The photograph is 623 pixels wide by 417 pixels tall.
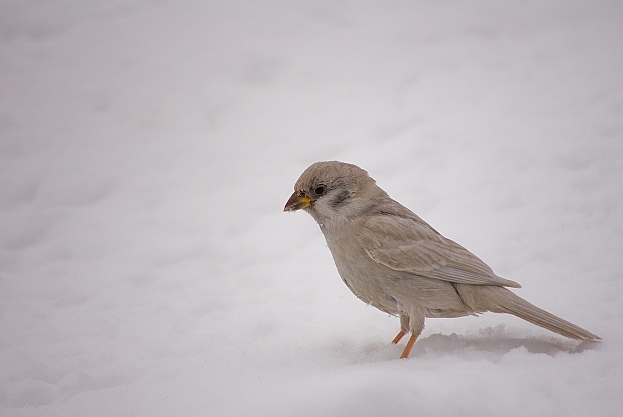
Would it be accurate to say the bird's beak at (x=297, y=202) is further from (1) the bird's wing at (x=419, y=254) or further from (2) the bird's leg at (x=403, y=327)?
(2) the bird's leg at (x=403, y=327)

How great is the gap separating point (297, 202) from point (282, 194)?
Result: 248cm

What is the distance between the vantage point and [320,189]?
3.94 metres

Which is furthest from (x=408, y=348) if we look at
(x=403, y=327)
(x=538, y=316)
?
(x=538, y=316)

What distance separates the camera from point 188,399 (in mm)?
3500

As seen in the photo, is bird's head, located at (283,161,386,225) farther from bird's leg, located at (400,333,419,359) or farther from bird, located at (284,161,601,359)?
bird's leg, located at (400,333,419,359)

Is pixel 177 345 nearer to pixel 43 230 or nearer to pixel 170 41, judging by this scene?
pixel 43 230

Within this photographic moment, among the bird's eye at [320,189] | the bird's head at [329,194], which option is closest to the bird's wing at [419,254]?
the bird's head at [329,194]

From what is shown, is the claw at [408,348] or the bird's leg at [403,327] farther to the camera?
the bird's leg at [403,327]

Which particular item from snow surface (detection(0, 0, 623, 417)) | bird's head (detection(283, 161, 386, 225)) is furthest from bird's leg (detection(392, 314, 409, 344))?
bird's head (detection(283, 161, 386, 225))

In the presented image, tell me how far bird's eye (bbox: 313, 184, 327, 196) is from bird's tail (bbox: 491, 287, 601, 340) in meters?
1.23

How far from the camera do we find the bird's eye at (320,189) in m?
3.92

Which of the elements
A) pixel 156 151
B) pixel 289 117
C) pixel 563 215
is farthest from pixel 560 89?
pixel 156 151

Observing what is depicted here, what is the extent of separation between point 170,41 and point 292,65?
1537mm

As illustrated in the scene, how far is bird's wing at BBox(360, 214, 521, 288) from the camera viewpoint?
3.67 meters
